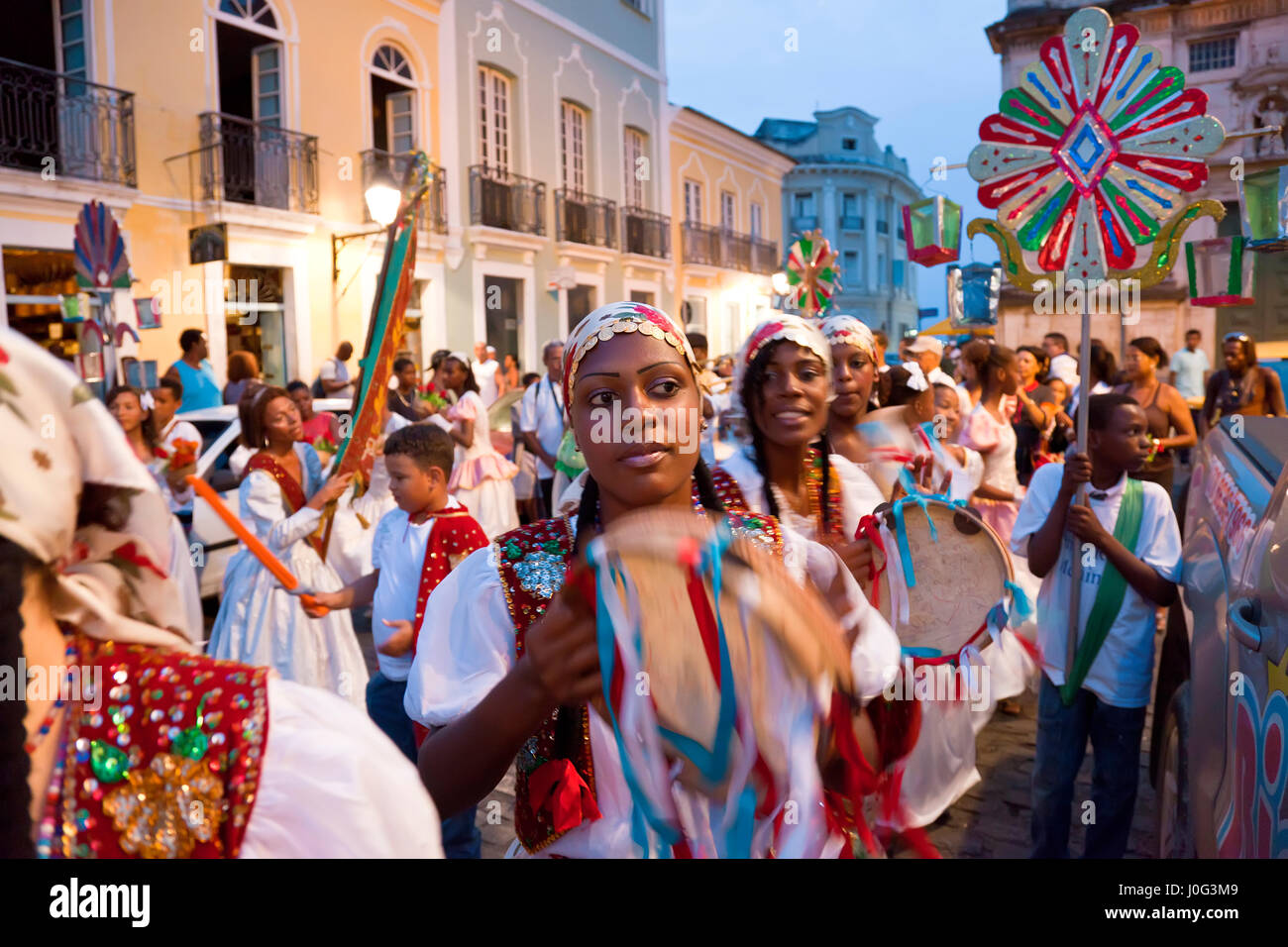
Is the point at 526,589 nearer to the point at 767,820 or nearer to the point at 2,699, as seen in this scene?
the point at 767,820

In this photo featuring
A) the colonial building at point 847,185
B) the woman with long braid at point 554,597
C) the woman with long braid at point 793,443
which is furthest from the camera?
the colonial building at point 847,185

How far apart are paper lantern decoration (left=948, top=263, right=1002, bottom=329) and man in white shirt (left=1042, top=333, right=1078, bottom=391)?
36.4 inches

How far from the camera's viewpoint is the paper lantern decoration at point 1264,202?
3463 millimetres

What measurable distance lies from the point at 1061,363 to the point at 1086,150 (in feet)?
19.7

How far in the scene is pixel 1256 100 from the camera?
10.8 m

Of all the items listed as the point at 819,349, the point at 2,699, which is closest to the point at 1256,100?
the point at 819,349

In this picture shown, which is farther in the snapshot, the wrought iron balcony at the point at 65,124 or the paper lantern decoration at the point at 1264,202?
the wrought iron balcony at the point at 65,124

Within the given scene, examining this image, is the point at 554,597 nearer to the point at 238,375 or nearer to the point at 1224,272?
the point at 1224,272

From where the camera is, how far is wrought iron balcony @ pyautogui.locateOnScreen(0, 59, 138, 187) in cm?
956

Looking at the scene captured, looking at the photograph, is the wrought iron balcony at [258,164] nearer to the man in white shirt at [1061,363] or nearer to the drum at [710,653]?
the man in white shirt at [1061,363]

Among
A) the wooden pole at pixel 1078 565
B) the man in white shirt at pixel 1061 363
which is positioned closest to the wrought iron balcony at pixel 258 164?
the man in white shirt at pixel 1061 363

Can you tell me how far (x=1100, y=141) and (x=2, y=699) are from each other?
360cm

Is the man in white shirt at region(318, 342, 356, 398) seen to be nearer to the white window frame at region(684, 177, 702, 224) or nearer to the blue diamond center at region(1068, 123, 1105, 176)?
the blue diamond center at region(1068, 123, 1105, 176)

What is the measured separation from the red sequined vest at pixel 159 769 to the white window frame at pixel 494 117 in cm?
1549
